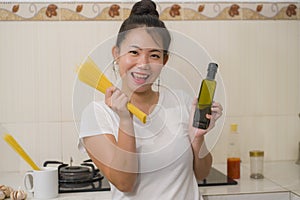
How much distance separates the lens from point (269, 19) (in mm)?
1971

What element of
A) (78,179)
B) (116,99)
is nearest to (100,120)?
(116,99)

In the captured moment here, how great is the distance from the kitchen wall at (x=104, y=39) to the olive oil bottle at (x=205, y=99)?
611 millimetres

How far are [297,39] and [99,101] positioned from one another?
102 centimetres

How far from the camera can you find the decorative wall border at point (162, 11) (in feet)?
6.01

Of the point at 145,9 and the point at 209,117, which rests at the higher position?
the point at 145,9

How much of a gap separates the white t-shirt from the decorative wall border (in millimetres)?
636

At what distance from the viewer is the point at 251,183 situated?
162cm

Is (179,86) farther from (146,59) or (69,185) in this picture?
(69,185)

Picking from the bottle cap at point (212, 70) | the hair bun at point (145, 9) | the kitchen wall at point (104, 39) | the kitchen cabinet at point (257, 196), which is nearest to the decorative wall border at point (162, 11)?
the kitchen wall at point (104, 39)

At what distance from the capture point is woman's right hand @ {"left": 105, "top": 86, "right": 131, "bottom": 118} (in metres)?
1.20

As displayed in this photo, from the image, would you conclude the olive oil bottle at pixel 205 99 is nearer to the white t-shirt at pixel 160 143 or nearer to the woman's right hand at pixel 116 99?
the white t-shirt at pixel 160 143

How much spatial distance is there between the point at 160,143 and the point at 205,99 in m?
0.17

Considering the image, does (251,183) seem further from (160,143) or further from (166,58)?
(166,58)

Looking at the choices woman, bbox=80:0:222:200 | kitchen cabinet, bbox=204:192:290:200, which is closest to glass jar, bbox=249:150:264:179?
kitchen cabinet, bbox=204:192:290:200
